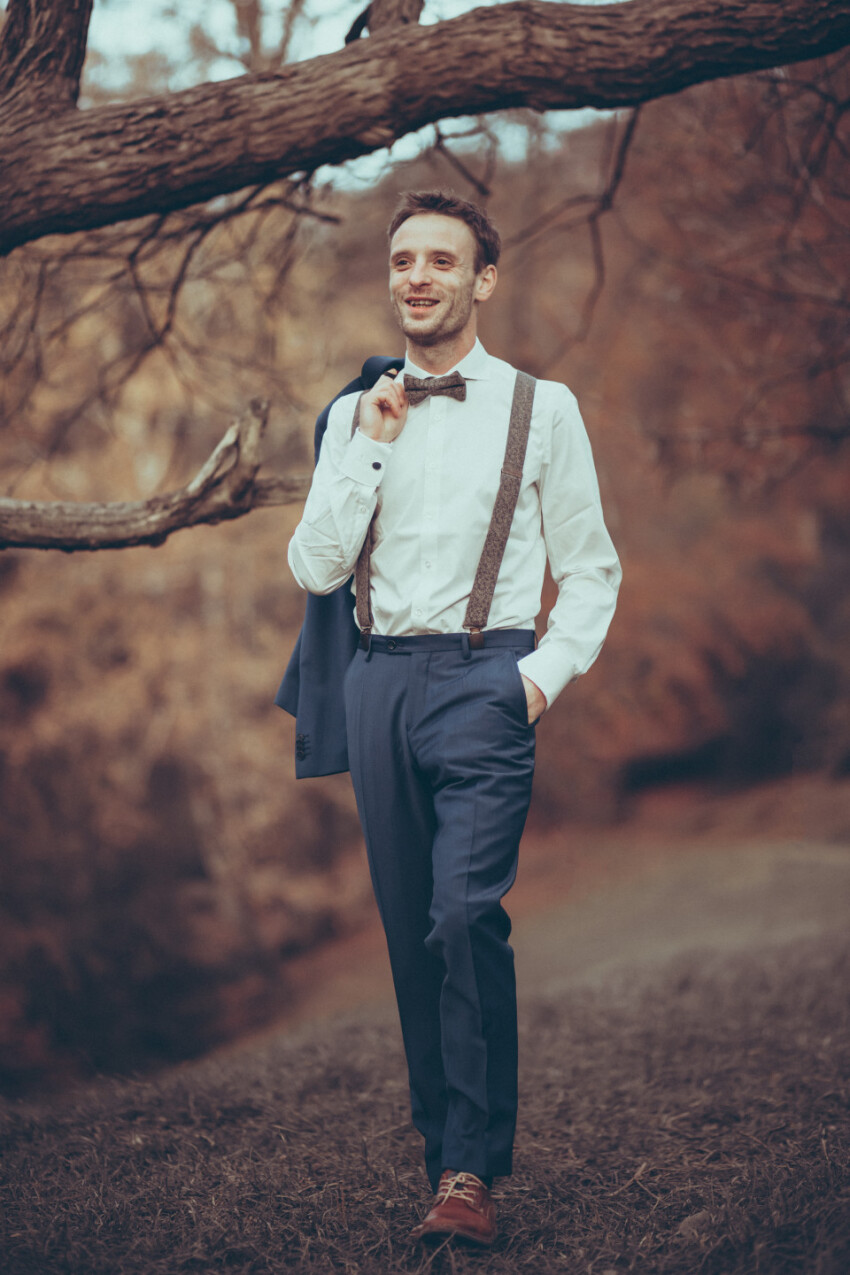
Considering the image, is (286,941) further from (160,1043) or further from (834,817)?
(834,817)

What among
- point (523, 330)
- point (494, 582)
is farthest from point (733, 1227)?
point (523, 330)

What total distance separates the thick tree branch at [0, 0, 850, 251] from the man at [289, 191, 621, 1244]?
0.63m

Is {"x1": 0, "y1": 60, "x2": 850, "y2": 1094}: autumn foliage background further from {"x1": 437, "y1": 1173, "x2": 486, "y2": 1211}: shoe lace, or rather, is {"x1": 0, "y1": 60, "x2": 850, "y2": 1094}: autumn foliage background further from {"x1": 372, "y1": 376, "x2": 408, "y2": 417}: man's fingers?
{"x1": 437, "y1": 1173, "x2": 486, "y2": 1211}: shoe lace

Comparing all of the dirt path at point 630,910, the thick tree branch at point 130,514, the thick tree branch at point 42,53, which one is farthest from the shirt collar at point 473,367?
the dirt path at point 630,910

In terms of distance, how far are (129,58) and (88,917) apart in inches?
269

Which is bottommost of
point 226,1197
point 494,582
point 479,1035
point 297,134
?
point 226,1197

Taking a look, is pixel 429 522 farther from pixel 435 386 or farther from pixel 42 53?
pixel 42 53

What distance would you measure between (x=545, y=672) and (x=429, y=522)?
1.29 feet

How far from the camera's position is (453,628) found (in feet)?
7.44

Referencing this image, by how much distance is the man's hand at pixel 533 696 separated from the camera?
2217 millimetres

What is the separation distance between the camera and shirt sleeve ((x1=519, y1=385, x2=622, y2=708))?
7.60 feet

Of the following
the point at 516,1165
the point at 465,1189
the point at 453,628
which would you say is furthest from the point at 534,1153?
the point at 453,628

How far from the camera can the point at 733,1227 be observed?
2.24m

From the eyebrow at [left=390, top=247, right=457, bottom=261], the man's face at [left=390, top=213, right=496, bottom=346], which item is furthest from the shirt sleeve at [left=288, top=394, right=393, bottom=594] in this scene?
the eyebrow at [left=390, top=247, right=457, bottom=261]
